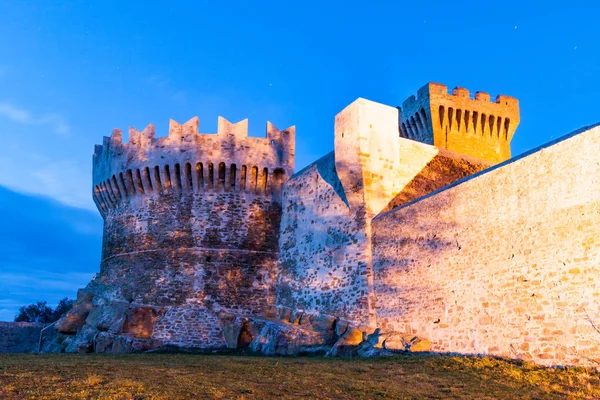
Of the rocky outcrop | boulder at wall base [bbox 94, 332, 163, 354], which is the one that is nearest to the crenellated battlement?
the rocky outcrop

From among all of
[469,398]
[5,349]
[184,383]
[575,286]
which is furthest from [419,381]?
[5,349]

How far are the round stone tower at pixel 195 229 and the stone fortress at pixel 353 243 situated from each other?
5 cm

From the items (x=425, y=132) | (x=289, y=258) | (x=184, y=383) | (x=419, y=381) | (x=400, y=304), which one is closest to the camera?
(x=184, y=383)

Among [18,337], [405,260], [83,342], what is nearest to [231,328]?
[83,342]

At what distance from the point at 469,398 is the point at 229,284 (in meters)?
12.8

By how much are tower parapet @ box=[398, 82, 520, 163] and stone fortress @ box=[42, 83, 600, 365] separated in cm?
11

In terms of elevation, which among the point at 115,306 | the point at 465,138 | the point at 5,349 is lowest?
the point at 5,349

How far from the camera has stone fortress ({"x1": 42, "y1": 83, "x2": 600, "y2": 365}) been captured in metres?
9.51

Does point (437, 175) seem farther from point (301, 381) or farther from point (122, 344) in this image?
point (122, 344)

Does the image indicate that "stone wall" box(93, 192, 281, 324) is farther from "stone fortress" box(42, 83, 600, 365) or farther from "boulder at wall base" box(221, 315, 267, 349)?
"boulder at wall base" box(221, 315, 267, 349)

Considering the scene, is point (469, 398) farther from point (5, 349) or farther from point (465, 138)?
point (5, 349)

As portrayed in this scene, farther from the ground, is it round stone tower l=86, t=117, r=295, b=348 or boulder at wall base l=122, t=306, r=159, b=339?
round stone tower l=86, t=117, r=295, b=348

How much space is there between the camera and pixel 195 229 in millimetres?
19625

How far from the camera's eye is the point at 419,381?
8.48m
